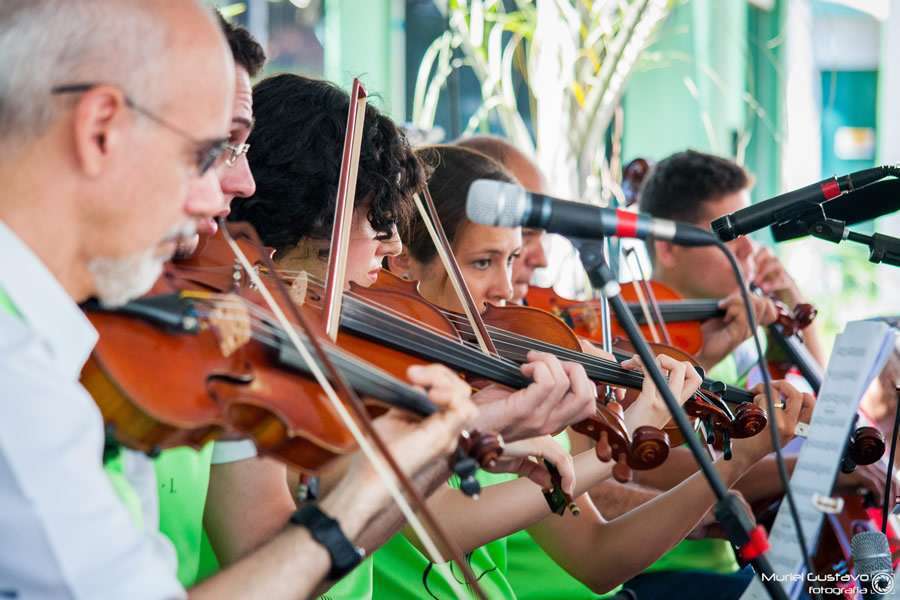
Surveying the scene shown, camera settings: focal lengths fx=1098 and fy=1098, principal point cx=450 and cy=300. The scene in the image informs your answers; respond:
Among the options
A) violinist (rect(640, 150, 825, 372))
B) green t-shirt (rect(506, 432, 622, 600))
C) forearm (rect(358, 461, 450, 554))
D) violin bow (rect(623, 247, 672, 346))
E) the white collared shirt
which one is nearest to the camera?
the white collared shirt

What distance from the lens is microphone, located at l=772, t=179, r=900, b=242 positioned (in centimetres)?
157

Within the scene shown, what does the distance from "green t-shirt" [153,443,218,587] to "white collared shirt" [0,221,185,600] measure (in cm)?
45

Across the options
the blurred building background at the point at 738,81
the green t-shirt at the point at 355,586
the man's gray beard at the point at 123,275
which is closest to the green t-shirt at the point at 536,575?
the green t-shirt at the point at 355,586

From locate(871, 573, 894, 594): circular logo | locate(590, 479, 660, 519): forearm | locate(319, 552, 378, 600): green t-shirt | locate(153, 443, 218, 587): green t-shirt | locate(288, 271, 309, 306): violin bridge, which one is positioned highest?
locate(288, 271, 309, 306): violin bridge

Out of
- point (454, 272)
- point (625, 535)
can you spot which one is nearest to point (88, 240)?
point (454, 272)

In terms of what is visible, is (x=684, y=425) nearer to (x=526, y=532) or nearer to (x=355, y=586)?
(x=355, y=586)

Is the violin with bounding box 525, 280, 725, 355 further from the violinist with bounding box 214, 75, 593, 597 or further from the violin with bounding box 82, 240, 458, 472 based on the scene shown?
the violin with bounding box 82, 240, 458, 472

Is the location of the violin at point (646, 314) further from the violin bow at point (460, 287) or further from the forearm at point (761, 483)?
the violin bow at point (460, 287)

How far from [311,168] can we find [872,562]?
3.33ft

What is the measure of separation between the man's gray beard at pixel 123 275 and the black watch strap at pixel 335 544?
294 millimetres

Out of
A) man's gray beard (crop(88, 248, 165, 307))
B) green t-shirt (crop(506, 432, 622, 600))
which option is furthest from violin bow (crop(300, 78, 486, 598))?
green t-shirt (crop(506, 432, 622, 600))

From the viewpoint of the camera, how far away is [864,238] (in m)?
1.52

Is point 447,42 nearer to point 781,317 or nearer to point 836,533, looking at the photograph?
point 781,317

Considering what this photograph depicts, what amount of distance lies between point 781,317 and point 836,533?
619 mm
